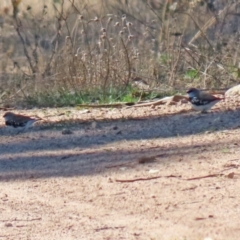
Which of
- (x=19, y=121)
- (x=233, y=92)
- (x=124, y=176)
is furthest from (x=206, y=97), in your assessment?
(x=124, y=176)

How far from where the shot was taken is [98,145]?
10547 millimetres

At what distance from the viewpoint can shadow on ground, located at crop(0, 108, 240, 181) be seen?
9.55m

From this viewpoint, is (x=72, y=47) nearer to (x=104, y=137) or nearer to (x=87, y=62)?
(x=87, y=62)

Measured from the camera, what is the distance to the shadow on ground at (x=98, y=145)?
9.55 m

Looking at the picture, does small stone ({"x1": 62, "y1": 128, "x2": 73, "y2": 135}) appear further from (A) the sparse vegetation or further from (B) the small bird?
(A) the sparse vegetation

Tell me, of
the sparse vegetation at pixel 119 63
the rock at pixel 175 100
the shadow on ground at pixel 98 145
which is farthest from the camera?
the sparse vegetation at pixel 119 63

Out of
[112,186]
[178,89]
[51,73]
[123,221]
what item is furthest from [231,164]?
[51,73]

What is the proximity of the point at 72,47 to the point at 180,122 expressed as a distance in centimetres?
337

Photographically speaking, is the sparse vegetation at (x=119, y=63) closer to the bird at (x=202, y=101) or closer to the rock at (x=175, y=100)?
the rock at (x=175, y=100)

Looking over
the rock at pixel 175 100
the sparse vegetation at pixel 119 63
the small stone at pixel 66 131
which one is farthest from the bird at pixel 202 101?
the sparse vegetation at pixel 119 63

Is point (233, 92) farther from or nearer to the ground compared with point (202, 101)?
nearer to the ground

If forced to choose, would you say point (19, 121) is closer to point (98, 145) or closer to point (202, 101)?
point (98, 145)

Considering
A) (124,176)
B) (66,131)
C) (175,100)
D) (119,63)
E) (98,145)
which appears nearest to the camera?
(124,176)

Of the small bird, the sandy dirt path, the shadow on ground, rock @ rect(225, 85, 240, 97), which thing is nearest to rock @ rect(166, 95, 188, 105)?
the sandy dirt path
